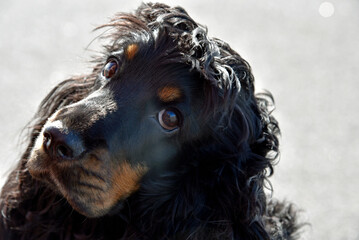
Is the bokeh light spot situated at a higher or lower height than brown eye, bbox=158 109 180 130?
higher

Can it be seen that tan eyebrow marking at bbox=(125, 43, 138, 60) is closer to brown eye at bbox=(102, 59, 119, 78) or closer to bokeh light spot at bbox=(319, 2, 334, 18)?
brown eye at bbox=(102, 59, 119, 78)

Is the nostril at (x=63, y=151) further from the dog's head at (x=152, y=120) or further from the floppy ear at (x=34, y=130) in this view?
the floppy ear at (x=34, y=130)

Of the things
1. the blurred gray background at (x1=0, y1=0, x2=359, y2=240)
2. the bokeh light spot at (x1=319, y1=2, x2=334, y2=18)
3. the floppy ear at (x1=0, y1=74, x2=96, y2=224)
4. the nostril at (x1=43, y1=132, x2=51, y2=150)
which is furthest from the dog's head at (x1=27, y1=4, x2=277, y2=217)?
the bokeh light spot at (x1=319, y1=2, x2=334, y2=18)

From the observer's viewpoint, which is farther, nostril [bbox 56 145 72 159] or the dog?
the dog

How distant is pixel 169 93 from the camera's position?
288 cm

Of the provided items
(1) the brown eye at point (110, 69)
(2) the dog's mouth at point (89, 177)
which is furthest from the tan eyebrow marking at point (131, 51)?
(2) the dog's mouth at point (89, 177)

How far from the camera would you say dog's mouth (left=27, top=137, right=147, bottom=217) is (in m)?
2.72

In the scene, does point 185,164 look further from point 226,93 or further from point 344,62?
point 344,62

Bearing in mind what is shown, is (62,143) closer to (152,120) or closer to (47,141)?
(47,141)

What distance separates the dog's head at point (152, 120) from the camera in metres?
2.74

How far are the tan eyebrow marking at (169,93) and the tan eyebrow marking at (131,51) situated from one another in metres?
0.32

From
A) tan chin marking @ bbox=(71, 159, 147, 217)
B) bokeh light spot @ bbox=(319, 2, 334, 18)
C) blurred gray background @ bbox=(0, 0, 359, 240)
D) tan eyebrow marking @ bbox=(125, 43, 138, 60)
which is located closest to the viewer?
tan chin marking @ bbox=(71, 159, 147, 217)

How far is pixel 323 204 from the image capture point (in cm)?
538

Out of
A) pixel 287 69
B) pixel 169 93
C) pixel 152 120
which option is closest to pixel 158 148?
pixel 152 120
